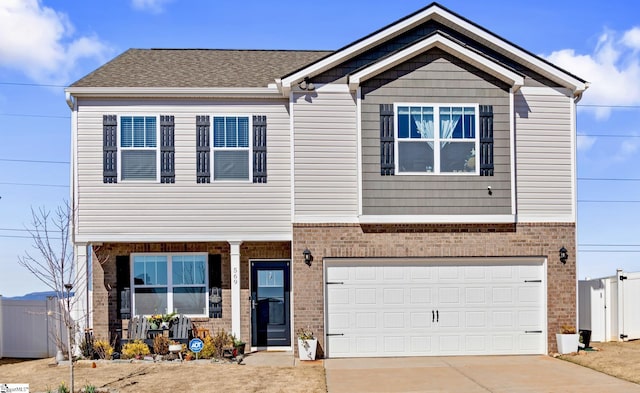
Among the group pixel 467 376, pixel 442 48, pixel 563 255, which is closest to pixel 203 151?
pixel 442 48

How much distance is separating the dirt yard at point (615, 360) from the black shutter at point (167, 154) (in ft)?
31.1

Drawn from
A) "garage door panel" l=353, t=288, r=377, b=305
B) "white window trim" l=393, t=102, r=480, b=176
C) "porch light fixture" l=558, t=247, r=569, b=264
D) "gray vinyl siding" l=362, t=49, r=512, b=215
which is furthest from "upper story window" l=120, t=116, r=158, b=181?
"porch light fixture" l=558, t=247, r=569, b=264

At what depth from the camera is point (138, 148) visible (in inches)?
631

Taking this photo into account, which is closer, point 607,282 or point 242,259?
point 242,259

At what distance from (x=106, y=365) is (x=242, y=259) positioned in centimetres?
388

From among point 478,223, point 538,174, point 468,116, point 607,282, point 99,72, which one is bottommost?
point 607,282

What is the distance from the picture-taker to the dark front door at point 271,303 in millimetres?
16875

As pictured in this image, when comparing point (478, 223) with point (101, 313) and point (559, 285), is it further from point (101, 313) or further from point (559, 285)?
point (101, 313)

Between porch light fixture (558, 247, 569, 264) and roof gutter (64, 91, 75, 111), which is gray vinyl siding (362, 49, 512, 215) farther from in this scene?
roof gutter (64, 91, 75, 111)

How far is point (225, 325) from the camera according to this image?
16734 mm

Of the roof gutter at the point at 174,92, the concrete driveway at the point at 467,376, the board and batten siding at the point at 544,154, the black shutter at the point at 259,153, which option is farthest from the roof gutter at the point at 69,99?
the board and batten siding at the point at 544,154

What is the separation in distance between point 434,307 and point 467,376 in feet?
9.06

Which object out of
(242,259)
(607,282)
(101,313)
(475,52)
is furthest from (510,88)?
(101,313)

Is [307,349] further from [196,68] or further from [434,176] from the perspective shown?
[196,68]
